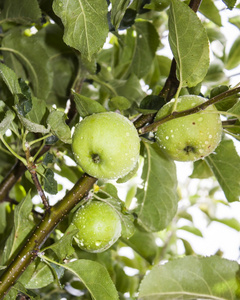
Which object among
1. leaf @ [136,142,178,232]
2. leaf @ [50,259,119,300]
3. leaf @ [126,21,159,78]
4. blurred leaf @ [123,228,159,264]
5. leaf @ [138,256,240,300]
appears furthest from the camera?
leaf @ [126,21,159,78]

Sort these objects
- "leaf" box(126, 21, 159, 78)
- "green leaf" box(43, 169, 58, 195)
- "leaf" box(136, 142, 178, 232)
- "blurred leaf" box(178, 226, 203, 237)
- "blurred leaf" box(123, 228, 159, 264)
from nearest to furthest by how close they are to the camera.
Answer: "green leaf" box(43, 169, 58, 195), "leaf" box(136, 142, 178, 232), "blurred leaf" box(123, 228, 159, 264), "leaf" box(126, 21, 159, 78), "blurred leaf" box(178, 226, 203, 237)

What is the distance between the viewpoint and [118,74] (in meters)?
1.78

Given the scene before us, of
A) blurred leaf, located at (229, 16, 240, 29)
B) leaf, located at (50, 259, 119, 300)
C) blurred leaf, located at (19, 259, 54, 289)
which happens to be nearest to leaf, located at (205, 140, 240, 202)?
leaf, located at (50, 259, 119, 300)

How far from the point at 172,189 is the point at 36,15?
2.46 feet

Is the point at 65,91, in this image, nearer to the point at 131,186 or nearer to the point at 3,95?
the point at 3,95

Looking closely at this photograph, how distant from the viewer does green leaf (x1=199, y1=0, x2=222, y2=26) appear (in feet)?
4.26

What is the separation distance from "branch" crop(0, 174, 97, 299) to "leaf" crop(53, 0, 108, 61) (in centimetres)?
33

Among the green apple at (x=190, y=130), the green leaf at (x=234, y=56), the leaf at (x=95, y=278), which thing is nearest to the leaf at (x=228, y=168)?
the green apple at (x=190, y=130)

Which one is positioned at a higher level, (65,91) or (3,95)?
(3,95)

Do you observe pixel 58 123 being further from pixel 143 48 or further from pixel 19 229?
pixel 143 48

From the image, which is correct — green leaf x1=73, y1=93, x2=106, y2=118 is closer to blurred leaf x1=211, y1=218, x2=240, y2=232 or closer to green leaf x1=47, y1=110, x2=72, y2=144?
green leaf x1=47, y1=110, x2=72, y2=144

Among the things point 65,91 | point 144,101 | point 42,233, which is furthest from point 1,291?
point 65,91

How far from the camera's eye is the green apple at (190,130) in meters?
0.87

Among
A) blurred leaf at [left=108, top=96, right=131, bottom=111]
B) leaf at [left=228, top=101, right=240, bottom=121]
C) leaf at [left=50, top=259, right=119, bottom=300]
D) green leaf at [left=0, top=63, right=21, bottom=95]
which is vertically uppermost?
green leaf at [left=0, top=63, right=21, bottom=95]
